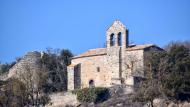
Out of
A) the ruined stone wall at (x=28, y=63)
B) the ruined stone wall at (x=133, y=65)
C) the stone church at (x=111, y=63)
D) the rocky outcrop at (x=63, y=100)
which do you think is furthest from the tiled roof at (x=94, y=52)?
the rocky outcrop at (x=63, y=100)

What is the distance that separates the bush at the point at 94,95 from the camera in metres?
53.9

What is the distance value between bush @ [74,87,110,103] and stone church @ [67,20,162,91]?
6.97 feet

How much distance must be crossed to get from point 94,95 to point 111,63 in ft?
20.8

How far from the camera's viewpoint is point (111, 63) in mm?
59281

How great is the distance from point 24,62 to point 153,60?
18240mm

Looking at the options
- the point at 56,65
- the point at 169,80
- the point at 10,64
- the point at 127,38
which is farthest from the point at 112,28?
the point at 10,64

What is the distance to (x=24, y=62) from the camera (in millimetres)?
64938

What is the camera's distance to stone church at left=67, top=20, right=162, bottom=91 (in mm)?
56875

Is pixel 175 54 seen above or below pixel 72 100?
above

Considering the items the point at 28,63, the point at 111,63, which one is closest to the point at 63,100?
the point at 111,63

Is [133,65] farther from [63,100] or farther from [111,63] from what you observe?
[63,100]

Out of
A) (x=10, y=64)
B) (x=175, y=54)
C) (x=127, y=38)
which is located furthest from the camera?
(x=10, y=64)

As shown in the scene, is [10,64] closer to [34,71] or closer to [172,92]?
[34,71]

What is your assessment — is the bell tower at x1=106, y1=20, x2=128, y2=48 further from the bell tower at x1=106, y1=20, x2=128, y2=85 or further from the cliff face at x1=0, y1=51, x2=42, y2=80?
the cliff face at x1=0, y1=51, x2=42, y2=80
